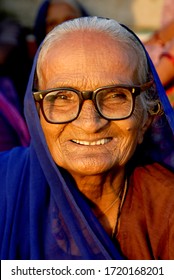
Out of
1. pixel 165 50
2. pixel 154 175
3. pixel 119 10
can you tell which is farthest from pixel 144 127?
pixel 119 10

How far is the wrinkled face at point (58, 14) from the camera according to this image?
20.6ft

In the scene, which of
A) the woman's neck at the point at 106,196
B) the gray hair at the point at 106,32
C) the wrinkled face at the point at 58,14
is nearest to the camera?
the gray hair at the point at 106,32

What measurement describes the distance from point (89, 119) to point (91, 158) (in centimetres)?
15

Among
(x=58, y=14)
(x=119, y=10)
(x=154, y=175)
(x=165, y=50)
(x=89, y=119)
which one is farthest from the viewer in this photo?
(x=119, y=10)

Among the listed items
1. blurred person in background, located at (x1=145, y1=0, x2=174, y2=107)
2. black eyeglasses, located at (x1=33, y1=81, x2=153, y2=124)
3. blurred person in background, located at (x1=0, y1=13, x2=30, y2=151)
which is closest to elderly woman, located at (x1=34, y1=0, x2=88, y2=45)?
blurred person in background, located at (x1=0, y1=13, x2=30, y2=151)

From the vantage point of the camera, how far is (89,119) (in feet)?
9.37

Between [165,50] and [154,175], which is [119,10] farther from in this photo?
[154,175]

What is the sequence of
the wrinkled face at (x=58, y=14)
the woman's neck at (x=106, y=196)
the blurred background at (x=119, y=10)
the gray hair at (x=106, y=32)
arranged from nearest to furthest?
the gray hair at (x=106, y=32) → the woman's neck at (x=106, y=196) → the wrinkled face at (x=58, y=14) → the blurred background at (x=119, y=10)

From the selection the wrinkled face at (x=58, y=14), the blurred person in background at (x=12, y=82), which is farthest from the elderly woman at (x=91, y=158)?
the wrinkled face at (x=58, y=14)

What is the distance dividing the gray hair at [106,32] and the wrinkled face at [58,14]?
3251mm

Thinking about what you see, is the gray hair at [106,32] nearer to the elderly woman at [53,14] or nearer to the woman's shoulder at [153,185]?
the woman's shoulder at [153,185]

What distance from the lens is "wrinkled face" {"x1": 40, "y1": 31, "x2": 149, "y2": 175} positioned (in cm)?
289

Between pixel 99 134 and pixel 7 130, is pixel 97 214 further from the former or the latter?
pixel 7 130
